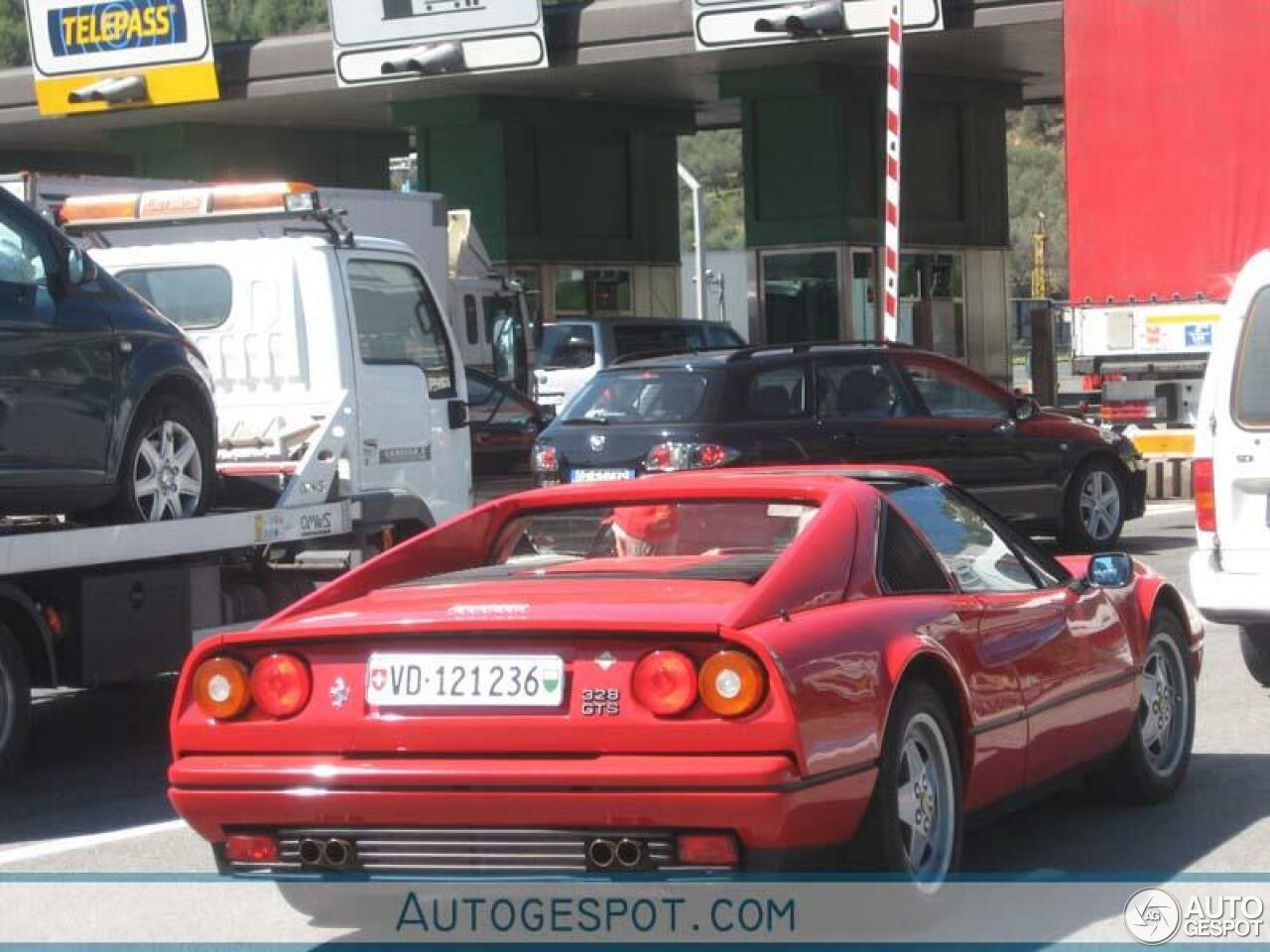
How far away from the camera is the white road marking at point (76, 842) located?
7.58 metres

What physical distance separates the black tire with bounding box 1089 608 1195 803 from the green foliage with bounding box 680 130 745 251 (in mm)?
109352

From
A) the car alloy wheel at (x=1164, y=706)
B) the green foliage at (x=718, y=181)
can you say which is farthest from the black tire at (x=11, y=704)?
the green foliage at (x=718, y=181)

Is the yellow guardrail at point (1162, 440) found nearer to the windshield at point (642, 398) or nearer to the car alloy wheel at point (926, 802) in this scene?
the windshield at point (642, 398)

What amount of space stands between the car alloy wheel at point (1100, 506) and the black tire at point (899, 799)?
1130 cm

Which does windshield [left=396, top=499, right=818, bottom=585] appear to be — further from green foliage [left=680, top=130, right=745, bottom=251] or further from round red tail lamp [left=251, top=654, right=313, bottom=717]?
green foliage [left=680, top=130, right=745, bottom=251]

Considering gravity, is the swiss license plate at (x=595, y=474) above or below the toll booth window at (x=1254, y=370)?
below

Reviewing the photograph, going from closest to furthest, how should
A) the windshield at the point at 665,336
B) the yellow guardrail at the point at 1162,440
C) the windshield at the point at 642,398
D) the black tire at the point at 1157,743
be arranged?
the black tire at the point at 1157,743 → the windshield at the point at 642,398 → the yellow guardrail at the point at 1162,440 → the windshield at the point at 665,336

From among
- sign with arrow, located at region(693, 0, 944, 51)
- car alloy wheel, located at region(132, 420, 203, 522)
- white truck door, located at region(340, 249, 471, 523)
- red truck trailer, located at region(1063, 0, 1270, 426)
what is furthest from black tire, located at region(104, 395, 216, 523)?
sign with arrow, located at region(693, 0, 944, 51)

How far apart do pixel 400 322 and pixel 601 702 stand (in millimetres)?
6378

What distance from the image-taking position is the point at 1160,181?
1856 cm

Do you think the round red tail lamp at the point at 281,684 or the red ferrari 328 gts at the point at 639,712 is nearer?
the red ferrari 328 gts at the point at 639,712

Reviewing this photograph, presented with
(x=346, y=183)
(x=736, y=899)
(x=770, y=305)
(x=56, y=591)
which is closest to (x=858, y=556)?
(x=736, y=899)

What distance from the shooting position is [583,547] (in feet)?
23.2

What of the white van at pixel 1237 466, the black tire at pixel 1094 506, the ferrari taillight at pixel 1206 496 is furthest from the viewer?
the black tire at pixel 1094 506
